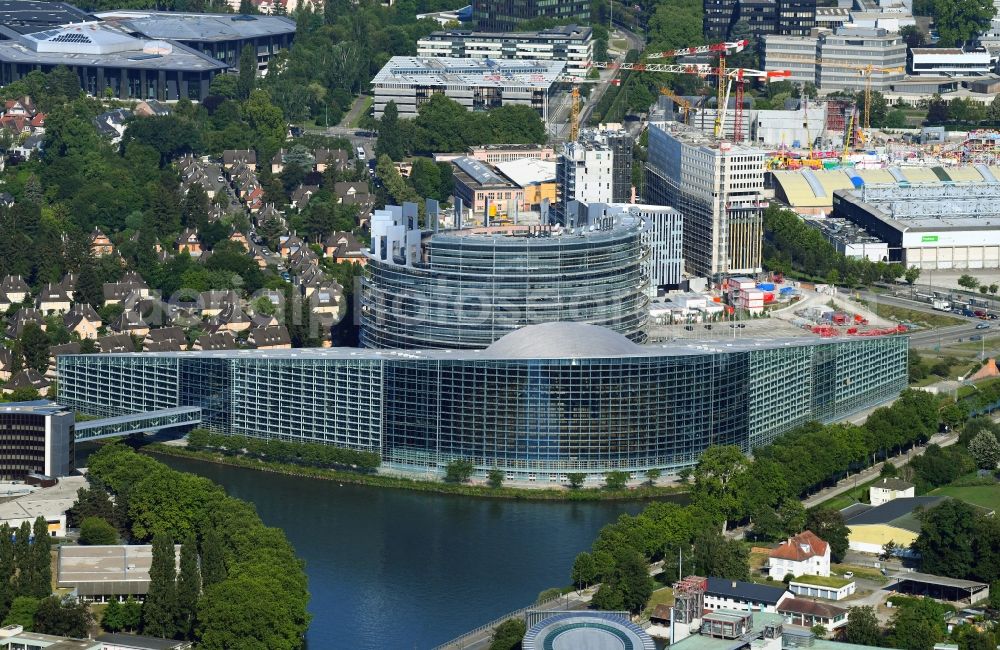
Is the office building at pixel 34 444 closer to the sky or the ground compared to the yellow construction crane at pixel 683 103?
closer to the ground

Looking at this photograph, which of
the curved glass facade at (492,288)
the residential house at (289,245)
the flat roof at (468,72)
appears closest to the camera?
the curved glass facade at (492,288)

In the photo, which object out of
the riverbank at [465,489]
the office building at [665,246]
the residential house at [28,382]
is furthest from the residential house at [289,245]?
the riverbank at [465,489]

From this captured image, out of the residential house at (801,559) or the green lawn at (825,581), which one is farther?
the residential house at (801,559)

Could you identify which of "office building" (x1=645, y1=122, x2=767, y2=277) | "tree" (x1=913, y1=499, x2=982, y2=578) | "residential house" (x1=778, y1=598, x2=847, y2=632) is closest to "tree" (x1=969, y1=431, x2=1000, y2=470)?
"tree" (x1=913, y1=499, x2=982, y2=578)

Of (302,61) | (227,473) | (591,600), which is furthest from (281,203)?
(591,600)

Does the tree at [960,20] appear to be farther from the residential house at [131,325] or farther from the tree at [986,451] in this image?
the tree at [986,451]

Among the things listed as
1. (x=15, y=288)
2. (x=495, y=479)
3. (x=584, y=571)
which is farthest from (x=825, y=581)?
(x=15, y=288)
